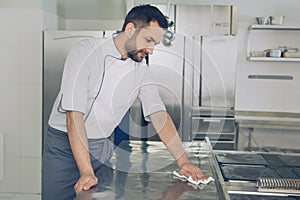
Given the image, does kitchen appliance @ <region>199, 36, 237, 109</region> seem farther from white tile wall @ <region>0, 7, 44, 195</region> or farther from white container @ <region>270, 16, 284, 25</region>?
white tile wall @ <region>0, 7, 44, 195</region>

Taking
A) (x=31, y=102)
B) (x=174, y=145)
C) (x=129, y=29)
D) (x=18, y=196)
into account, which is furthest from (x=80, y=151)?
(x=18, y=196)

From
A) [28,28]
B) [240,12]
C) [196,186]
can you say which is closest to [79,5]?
[28,28]

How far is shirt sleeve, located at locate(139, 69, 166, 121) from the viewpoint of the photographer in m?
1.77

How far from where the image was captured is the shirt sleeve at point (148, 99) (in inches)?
69.8

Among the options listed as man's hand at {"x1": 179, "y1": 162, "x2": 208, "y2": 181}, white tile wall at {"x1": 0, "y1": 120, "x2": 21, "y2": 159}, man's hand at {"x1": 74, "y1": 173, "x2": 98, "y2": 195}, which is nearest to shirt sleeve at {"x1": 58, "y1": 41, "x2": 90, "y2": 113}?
man's hand at {"x1": 74, "y1": 173, "x2": 98, "y2": 195}

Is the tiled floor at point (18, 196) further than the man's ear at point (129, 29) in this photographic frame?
Yes

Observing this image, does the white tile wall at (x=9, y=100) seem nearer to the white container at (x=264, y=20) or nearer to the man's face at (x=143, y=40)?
the man's face at (x=143, y=40)

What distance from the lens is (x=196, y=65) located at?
10.1ft

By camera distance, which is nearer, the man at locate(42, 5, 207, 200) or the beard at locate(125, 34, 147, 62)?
the man at locate(42, 5, 207, 200)

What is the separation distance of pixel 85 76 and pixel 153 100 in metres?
0.38

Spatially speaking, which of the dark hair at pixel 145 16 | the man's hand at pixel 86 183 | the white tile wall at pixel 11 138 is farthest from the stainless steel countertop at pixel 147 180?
the white tile wall at pixel 11 138

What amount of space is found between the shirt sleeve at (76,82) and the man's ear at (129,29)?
0.19 metres

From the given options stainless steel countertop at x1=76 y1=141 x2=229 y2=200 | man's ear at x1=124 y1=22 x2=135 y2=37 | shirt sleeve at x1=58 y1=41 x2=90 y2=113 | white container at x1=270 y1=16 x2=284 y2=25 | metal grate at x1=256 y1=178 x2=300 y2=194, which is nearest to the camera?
stainless steel countertop at x1=76 y1=141 x2=229 y2=200

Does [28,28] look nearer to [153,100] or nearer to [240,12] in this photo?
[153,100]
